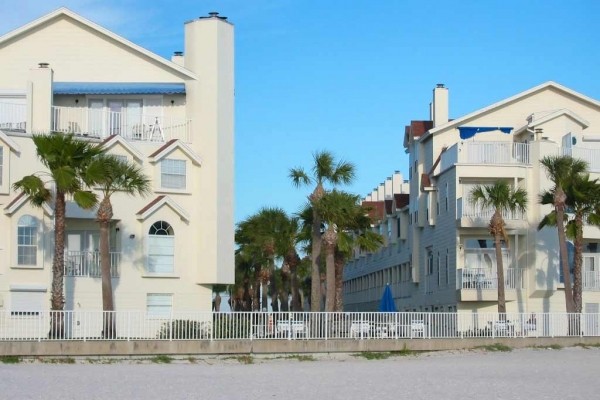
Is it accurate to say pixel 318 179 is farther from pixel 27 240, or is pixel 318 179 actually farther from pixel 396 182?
pixel 396 182

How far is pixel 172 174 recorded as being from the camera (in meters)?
49.5

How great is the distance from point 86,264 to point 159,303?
3.39 metres

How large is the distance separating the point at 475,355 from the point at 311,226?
47.0 feet

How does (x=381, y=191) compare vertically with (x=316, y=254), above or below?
above

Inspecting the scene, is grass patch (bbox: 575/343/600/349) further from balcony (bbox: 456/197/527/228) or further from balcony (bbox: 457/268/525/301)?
balcony (bbox: 456/197/527/228)

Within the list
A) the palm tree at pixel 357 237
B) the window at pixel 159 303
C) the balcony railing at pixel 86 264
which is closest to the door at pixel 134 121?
the balcony railing at pixel 86 264

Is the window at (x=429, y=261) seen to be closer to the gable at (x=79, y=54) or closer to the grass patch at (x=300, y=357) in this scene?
the gable at (x=79, y=54)

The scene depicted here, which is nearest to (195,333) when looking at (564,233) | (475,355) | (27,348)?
(27,348)

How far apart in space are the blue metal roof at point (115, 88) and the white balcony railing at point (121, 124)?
97cm

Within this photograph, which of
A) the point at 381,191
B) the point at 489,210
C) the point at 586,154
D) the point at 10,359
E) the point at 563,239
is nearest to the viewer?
the point at 10,359

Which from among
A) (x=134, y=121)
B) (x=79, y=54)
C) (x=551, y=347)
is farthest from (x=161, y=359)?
(x=79, y=54)

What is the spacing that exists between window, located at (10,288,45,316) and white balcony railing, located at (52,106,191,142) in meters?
6.97

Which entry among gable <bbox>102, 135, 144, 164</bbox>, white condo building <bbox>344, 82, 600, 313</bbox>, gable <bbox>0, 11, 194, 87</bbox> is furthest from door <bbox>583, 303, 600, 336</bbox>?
gable <bbox>0, 11, 194, 87</bbox>

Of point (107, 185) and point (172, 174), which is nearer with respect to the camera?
point (107, 185)
